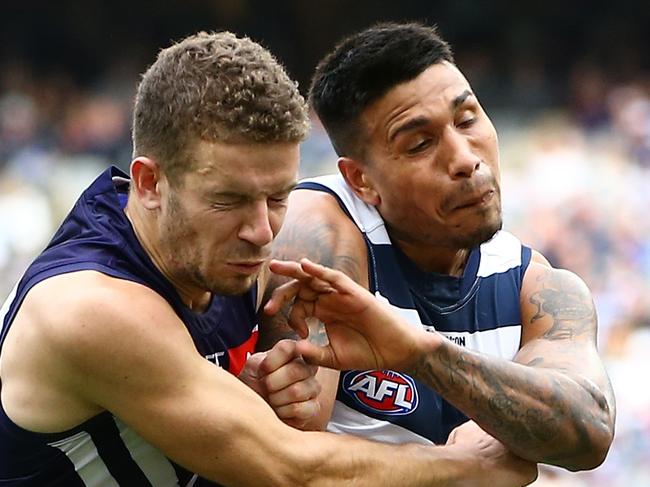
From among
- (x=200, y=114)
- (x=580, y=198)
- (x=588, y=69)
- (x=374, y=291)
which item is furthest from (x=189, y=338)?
(x=588, y=69)

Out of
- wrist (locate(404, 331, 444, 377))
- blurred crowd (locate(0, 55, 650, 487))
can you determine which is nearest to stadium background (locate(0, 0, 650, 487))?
blurred crowd (locate(0, 55, 650, 487))

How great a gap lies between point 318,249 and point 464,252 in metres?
0.62

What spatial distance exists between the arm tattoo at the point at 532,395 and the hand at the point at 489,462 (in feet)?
0.16

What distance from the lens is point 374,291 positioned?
157 inches

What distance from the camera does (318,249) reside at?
12.7 ft

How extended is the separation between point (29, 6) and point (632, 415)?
6955mm

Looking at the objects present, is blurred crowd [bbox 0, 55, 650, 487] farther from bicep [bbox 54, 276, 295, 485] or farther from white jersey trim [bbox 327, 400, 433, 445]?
bicep [bbox 54, 276, 295, 485]

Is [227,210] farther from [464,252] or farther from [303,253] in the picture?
[464,252]

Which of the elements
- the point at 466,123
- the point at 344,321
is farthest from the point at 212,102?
the point at 466,123

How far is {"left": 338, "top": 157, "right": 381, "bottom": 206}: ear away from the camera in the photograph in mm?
4145

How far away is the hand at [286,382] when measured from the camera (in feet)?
11.6

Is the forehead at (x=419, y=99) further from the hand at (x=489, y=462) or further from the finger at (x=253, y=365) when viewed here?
the hand at (x=489, y=462)

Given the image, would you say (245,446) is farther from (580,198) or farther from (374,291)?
(580,198)

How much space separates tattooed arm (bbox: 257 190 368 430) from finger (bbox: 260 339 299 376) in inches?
6.3
